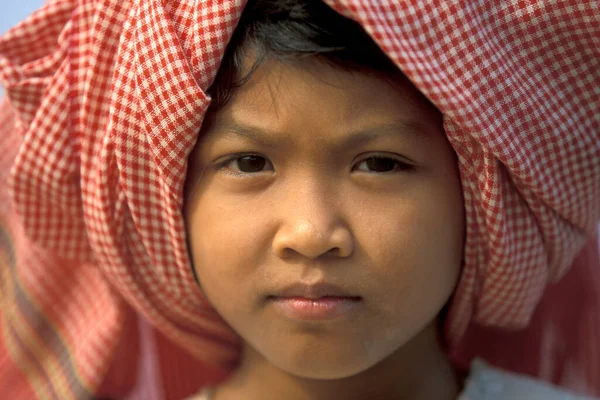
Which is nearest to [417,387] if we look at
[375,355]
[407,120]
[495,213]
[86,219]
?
[375,355]

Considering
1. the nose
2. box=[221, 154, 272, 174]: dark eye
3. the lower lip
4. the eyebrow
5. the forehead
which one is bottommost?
the lower lip

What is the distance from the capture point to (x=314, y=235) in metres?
0.87

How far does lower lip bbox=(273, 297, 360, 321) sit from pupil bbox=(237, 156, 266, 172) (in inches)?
5.9

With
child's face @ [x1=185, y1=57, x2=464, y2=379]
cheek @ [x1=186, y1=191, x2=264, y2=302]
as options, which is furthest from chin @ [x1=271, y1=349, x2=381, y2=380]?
cheek @ [x1=186, y1=191, x2=264, y2=302]

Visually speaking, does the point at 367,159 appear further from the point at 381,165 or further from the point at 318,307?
the point at 318,307

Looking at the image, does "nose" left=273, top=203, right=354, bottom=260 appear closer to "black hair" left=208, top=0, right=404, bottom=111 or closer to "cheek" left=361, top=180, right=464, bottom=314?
"cheek" left=361, top=180, right=464, bottom=314

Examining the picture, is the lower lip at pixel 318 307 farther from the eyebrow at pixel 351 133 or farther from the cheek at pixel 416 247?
the eyebrow at pixel 351 133

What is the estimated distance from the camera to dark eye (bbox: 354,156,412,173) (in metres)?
0.94

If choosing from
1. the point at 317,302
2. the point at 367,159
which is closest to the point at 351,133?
the point at 367,159

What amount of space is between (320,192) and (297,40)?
0.16 m

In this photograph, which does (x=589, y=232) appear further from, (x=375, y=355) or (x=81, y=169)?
(x=81, y=169)

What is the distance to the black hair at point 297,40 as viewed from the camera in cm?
89

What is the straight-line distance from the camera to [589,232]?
3.61 ft

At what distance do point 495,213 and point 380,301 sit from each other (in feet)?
0.57
